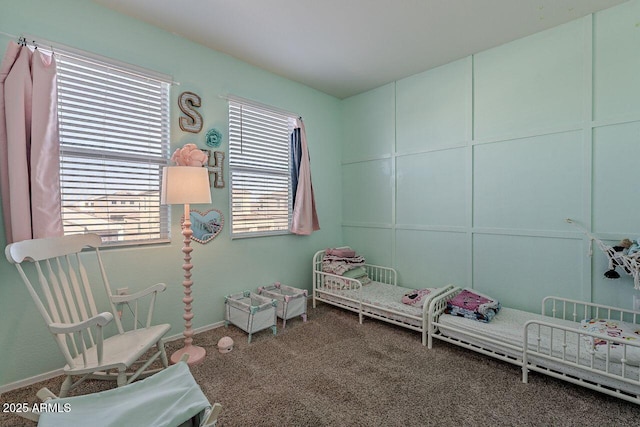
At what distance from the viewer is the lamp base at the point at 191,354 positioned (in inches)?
84.7

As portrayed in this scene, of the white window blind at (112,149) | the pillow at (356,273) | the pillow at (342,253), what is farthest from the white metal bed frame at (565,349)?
the white window blind at (112,149)

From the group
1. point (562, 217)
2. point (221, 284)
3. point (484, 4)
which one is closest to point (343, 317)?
point (221, 284)

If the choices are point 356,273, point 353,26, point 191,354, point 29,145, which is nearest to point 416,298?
point 356,273

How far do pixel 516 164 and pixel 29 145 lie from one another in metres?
3.75

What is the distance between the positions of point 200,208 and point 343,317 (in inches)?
72.9

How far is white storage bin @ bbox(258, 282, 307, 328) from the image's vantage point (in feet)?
9.11

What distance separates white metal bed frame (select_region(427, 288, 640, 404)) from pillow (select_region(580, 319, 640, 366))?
0.03 metres

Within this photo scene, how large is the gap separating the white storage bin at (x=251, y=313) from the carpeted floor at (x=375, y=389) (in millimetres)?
134

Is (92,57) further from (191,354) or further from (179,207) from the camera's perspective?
(191,354)

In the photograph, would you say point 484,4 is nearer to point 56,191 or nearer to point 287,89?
point 287,89

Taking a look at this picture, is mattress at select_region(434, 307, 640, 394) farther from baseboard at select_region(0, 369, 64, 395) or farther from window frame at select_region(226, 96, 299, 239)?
baseboard at select_region(0, 369, 64, 395)

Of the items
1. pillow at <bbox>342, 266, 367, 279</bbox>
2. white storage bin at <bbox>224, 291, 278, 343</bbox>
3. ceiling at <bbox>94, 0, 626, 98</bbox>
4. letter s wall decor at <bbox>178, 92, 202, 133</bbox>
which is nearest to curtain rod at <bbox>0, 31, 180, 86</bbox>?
letter s wall decor at <bbox>178, 92, 202, 133</bbox>

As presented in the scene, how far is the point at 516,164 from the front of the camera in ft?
8.46

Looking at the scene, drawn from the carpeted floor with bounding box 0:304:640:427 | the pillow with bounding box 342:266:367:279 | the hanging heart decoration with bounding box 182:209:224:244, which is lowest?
the carpeted floor with bounding box 0:304:640:427
